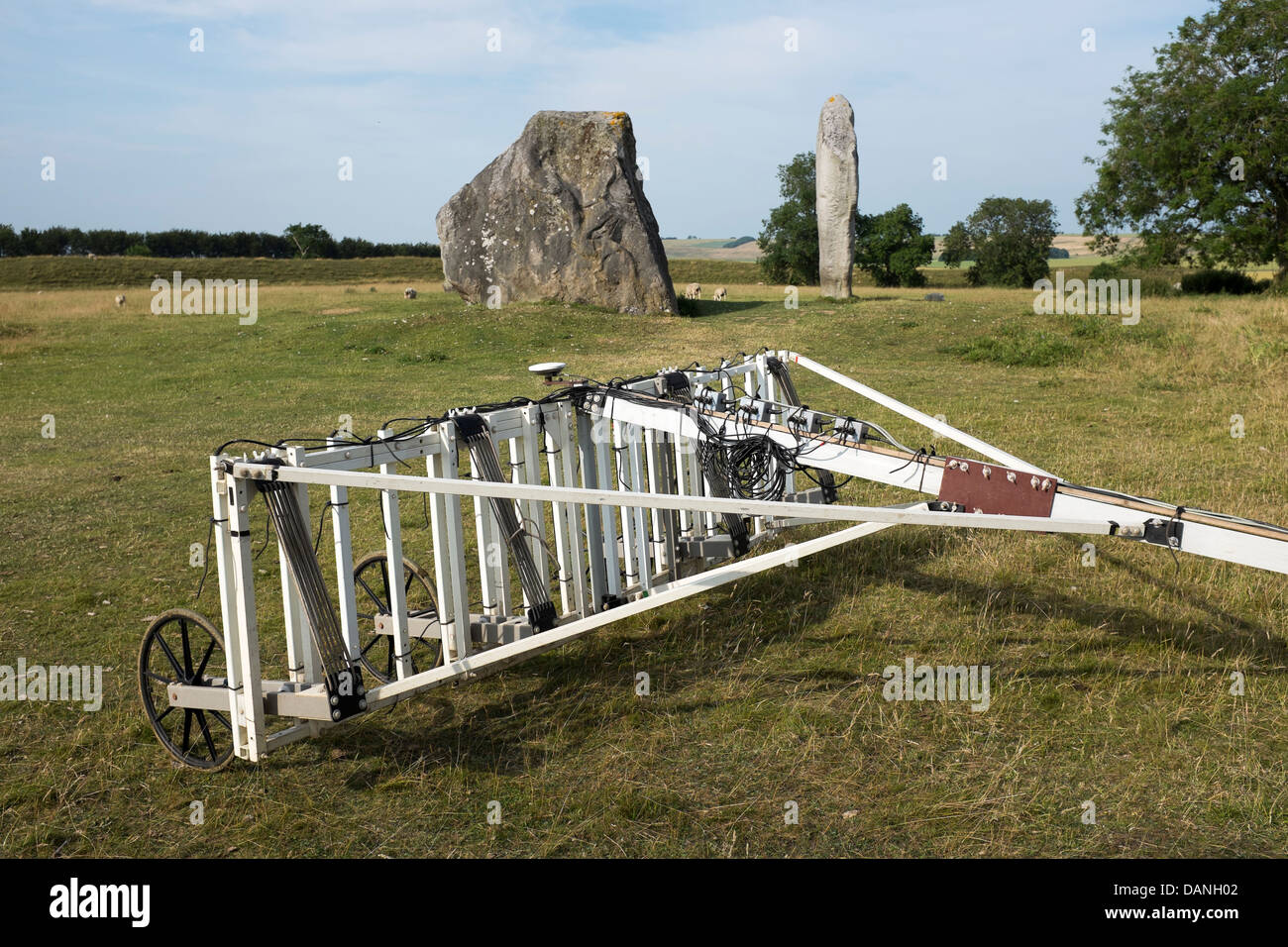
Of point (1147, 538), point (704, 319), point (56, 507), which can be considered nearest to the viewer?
point (1147, 538)

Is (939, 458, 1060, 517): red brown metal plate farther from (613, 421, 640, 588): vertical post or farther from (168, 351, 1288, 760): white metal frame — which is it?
(613, 421, 640, 588): vertical post

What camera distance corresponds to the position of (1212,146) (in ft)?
107

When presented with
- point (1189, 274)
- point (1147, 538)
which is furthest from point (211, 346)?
point (1189, 274)

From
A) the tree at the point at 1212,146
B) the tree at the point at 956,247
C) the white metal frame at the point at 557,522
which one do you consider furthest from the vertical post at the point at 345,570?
the tree at the point at 956,247

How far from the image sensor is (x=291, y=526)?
4.42m

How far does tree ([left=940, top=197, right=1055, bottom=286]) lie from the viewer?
52.9 metres

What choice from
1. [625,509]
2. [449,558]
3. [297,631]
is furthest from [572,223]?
[297,631]

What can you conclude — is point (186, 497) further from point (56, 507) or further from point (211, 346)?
point (211, 346)

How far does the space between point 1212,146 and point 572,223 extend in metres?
21.8

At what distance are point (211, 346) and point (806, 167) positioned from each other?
1624 inches

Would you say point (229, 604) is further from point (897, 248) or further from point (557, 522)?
point (897, 248)

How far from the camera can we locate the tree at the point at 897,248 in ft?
157

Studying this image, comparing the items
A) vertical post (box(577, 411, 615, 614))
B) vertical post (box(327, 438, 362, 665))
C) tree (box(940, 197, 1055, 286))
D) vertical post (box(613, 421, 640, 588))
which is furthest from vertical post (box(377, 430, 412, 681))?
tree (box(940, 197, 1055, 286))

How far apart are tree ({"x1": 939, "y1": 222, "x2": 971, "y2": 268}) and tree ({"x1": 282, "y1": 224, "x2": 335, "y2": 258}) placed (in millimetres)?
36940
